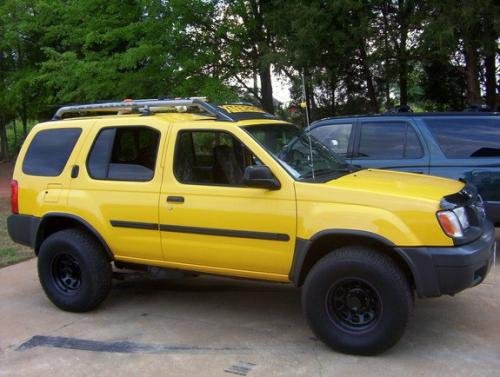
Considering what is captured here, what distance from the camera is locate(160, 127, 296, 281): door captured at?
4.65 metres

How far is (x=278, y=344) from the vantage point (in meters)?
4.75

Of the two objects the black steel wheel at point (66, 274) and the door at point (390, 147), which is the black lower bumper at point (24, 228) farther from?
the door at point (390, 147)

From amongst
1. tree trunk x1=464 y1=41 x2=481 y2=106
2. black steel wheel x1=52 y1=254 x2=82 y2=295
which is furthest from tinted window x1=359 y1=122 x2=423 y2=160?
tree trunk x1=464 y1=41 x2=481 y2=106

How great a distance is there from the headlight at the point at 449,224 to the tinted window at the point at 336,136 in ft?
11.0

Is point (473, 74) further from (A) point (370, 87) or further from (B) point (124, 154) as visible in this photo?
(B) point (124, 154)

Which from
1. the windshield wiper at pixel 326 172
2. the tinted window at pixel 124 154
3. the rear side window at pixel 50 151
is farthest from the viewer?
the rear side window at pixel 50 151

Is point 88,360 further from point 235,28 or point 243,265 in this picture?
point 235,28

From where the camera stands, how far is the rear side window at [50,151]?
5758mm

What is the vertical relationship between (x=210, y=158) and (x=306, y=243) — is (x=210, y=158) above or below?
above

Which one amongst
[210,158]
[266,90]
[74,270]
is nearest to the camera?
[210,158]

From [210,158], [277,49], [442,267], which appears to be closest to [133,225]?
[210,158]

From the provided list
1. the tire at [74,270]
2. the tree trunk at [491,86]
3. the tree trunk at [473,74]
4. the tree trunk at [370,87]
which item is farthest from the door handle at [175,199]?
the tree trunk at [491,86]

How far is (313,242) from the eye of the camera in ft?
14.8

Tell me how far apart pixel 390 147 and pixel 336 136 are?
71cm
